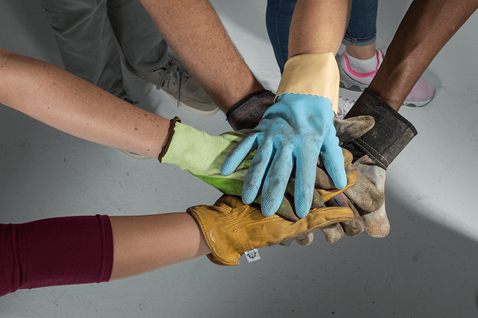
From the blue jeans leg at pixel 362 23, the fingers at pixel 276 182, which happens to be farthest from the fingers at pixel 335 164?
the blue jeans leg at pixel 362 23

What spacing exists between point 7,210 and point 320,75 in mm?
1377

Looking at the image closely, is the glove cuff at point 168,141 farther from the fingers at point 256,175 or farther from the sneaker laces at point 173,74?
the sneaker laces at point 173,74

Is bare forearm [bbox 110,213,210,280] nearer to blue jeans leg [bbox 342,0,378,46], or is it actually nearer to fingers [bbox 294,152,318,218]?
fingers [bbox 294,152,318,218]

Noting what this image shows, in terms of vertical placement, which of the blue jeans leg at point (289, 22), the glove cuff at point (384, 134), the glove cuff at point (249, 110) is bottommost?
the glove cuff at point (249, 110)

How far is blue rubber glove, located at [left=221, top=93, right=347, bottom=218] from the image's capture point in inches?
30.6

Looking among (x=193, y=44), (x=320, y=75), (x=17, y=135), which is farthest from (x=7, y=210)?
(x=320, y=75)

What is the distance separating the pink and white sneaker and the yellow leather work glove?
1.00 m

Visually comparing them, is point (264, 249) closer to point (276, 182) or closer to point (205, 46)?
point (276, 182)

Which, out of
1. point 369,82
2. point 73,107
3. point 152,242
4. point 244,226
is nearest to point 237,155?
point 244,226

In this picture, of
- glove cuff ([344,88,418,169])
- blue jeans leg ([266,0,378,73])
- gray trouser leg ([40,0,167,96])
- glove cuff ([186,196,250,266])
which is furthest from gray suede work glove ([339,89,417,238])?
gray trouser leg ([40,0,167,96])

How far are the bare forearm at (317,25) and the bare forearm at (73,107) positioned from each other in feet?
1.57

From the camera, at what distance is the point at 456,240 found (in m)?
1.31

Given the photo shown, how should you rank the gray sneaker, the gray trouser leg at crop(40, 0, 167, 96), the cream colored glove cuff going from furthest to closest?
1. the gray sneaker
2. the gray trouser leg at crop(40, 0, 167, 96)
3. the cream colored glove cuff

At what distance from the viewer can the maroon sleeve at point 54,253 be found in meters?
0.62
